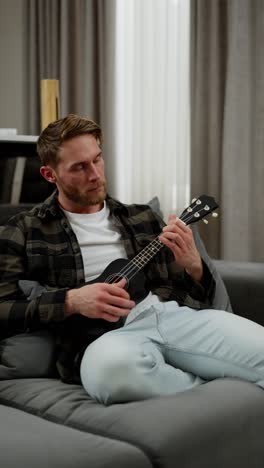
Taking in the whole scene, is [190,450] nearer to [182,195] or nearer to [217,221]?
[217,221]

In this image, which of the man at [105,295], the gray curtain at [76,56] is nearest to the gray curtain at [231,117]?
the gray curtain at [76,56]

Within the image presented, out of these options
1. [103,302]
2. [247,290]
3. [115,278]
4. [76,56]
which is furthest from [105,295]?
[76,56]

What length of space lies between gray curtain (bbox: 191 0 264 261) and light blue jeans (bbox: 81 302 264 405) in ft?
4.75

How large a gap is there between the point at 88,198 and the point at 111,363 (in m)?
0.52

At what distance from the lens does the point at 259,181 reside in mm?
3074

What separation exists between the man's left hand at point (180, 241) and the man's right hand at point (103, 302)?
16 cm

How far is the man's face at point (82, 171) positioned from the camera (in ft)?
6.00

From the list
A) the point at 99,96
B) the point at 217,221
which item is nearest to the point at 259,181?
the point at 217,221

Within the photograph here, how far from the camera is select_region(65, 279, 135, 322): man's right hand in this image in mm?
A: 1574

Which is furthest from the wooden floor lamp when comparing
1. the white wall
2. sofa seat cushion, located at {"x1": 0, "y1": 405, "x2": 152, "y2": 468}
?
sofa seat cushion, located at {"x1": 0, "y1": 405, "x2": 152, "y2": 468}

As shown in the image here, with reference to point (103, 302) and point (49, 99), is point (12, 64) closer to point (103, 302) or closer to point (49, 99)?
point (49, 99)

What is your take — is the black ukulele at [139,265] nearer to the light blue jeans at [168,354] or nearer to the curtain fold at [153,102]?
the light blue jeans at [168,354]

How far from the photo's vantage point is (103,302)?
1.58 meters

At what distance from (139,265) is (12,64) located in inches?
111
